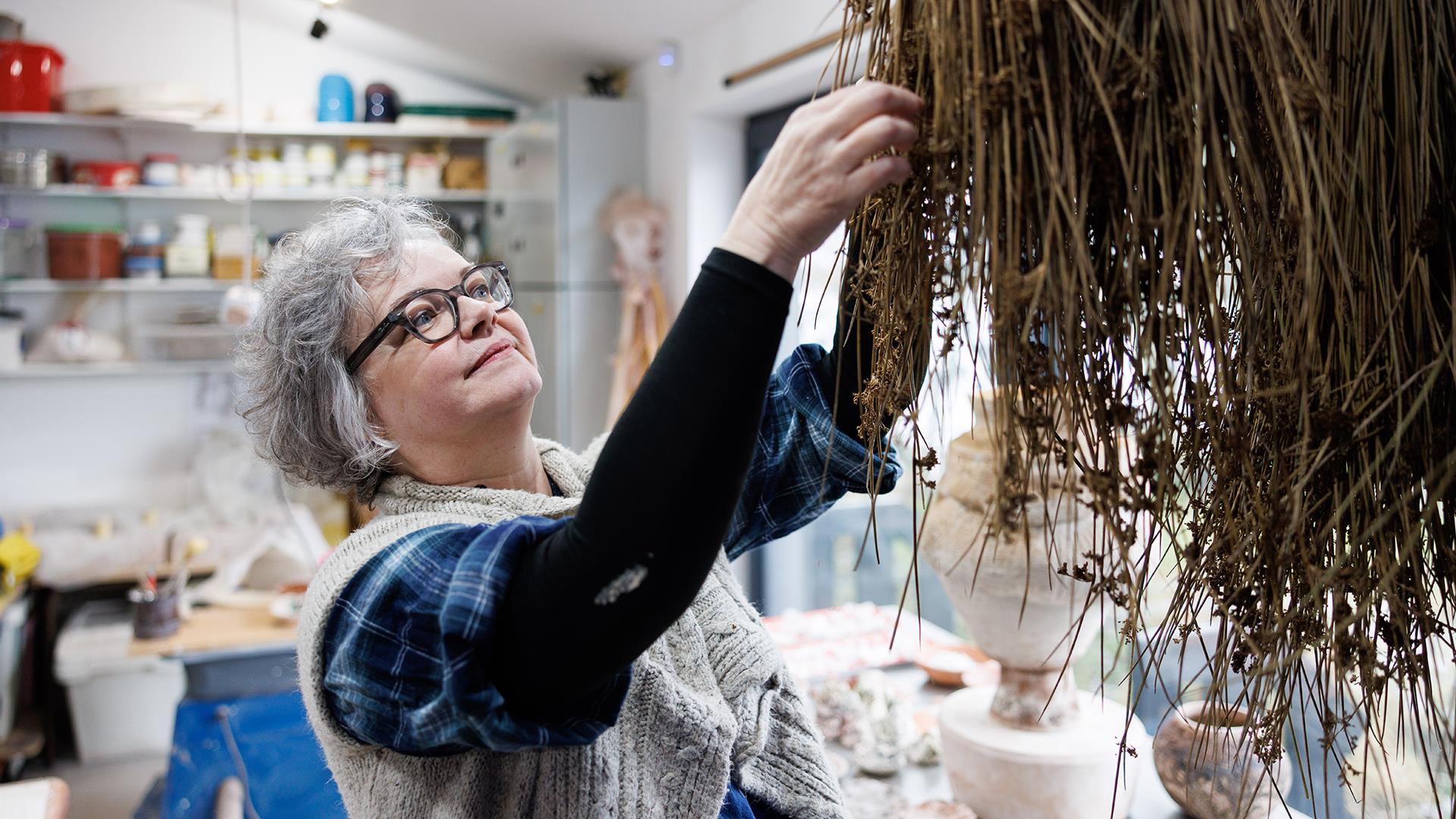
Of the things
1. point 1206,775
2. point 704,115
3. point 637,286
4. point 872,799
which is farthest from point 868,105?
point 637,286

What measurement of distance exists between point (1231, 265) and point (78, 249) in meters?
4.72

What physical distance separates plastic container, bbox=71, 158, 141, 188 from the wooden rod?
2.73m

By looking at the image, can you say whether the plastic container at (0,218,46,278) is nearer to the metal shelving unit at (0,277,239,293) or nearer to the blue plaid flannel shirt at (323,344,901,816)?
the metal shelving unit at (0,277,239,293)

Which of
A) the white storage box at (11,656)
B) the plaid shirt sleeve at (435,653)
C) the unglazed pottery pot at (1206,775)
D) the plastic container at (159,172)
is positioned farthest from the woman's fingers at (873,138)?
the plastic container at (159,172)

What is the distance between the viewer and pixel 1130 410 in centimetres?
67

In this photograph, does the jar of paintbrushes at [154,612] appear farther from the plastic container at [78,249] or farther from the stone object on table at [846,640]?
the plastic container at [78,249]

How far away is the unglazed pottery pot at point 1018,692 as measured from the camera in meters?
1.46

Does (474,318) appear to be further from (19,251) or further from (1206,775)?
(19,251)

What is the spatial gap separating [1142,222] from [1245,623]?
12.3 inches

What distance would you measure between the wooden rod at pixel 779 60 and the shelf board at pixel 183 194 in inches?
61.1

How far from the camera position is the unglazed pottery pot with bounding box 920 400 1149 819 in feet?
4.80

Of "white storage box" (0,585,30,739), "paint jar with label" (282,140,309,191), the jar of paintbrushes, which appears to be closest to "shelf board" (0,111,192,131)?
"paint jar with label" (282,140,309,191)

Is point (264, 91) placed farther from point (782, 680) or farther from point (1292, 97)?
point (1292, 97)

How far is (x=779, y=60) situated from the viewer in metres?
2.96
